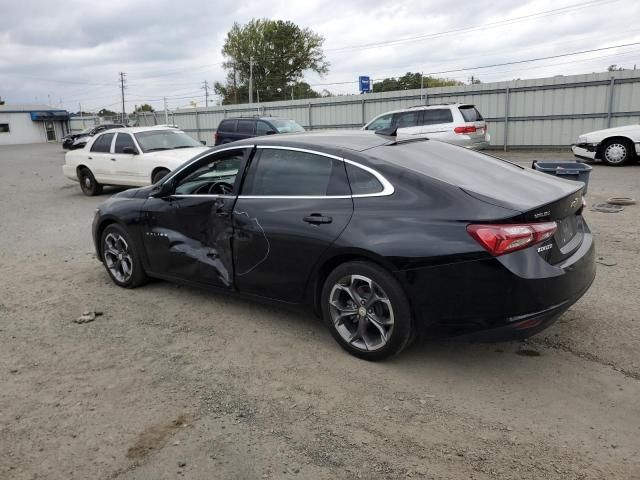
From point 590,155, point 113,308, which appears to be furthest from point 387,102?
point 113,308

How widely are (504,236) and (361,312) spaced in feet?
3.62

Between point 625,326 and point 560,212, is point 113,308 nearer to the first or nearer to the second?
point 560,212

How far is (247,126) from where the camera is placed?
17.0 meters

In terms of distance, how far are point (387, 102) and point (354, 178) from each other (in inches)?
813

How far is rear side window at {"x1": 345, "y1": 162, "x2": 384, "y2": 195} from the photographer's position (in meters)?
3.74

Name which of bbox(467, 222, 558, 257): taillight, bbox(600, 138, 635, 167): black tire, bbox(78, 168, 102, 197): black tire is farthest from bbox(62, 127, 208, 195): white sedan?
bbox(600, 138, 635, 167): black tire

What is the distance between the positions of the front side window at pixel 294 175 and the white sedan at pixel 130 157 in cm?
705

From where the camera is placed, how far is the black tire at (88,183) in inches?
517

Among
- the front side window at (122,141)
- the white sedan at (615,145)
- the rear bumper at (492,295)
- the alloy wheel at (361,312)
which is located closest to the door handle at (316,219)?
the alloy wheel at (361,312)

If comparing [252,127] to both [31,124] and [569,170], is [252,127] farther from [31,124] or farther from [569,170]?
[31,124]

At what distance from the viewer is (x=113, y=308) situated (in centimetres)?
515

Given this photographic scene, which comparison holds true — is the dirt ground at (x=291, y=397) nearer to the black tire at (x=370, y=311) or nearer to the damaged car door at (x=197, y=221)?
Answer: the black tire at (x=370, y=311)

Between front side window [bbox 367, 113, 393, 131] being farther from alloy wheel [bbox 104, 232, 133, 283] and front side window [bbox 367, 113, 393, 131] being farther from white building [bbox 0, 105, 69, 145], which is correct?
white building [bbox 0, 105, 69, 145]

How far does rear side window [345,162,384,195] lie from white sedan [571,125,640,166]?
12.9m
